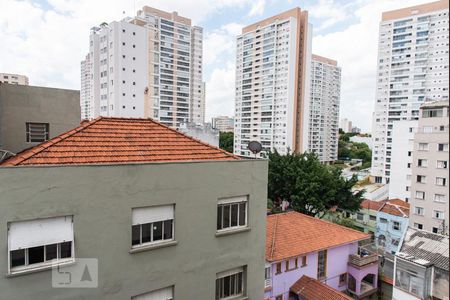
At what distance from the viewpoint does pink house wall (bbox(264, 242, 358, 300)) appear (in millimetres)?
16108

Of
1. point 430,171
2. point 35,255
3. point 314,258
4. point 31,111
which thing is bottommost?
point 314,258

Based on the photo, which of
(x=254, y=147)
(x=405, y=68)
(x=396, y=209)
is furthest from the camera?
(x=405, y=68)

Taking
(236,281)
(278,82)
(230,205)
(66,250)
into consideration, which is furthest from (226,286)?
(278,82)

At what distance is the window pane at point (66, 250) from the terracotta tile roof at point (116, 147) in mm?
1693

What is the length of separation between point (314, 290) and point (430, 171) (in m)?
20.4

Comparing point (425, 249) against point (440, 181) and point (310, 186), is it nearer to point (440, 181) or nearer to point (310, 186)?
point (310, 186)

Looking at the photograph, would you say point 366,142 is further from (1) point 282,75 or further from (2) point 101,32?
(2) point 101,32

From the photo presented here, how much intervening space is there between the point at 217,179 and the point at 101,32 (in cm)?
6491

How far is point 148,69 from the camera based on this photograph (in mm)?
67375

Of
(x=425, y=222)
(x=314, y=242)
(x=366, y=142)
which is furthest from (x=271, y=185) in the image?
(x=366, y=142)

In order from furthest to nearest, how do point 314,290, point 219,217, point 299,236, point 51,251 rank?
point 299,236, point 314,290, point 219,217, point 51,251

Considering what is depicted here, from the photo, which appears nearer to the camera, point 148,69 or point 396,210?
point 396,210

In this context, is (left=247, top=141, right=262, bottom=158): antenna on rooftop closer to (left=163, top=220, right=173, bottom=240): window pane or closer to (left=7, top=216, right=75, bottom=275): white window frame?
(left=163, top=220, right=173, bottom=240): window pane

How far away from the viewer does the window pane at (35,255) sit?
5.72 metres
